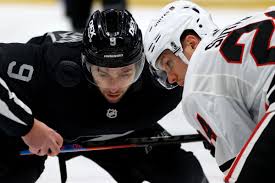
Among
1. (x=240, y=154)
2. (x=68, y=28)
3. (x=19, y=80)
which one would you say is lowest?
(x=68, y=28)

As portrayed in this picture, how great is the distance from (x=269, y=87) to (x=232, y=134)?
0.45ft

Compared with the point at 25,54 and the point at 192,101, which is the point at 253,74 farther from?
the point at 25,54

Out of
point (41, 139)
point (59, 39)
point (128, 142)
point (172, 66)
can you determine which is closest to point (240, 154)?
point (172, 66)

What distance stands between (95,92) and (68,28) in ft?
9.04

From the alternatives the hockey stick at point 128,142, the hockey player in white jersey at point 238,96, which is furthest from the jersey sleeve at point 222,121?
the hockey stick at point 128,142

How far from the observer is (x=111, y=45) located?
197 cm

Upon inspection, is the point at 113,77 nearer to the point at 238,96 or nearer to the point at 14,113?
the point at 14,113

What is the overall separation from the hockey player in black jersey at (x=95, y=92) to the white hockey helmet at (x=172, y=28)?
0.13 meters

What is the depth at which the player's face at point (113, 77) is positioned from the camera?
197 centimetres

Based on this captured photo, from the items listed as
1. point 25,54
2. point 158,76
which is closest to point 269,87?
point 158,76

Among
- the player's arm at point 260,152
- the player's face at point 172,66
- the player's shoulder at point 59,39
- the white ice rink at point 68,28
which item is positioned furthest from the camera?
the white ice rink at point 68,28

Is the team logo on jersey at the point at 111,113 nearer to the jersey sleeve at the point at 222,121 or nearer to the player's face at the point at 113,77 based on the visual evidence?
the player's face at the point at 113,77

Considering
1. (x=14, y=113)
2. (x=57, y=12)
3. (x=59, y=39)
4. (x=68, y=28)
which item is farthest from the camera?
(x=57, y=12)

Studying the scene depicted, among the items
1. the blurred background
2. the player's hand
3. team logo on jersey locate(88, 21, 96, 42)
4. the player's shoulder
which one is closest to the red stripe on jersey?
the player's hand
